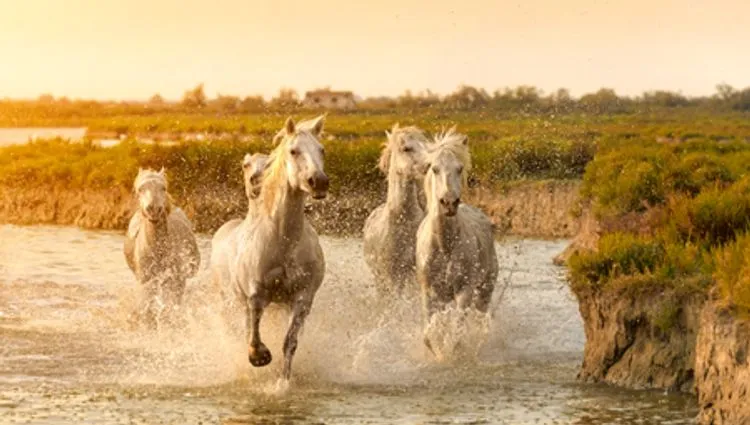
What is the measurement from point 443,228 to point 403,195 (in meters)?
1.73

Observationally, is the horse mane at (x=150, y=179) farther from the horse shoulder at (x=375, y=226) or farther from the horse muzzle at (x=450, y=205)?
the horse muzzle at (x=450, y=205)

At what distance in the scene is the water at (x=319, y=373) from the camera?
1331 centimetres

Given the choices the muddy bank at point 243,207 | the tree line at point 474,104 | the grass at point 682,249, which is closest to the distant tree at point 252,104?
the tree line at point 474,104

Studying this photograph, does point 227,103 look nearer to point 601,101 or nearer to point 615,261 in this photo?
point 601,101

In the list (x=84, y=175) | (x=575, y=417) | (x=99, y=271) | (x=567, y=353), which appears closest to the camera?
(x=575, y=417)

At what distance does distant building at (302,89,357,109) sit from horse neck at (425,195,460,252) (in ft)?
274

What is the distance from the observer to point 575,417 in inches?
518

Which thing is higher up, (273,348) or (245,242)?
(245,242)

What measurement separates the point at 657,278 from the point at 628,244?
0.91 metres

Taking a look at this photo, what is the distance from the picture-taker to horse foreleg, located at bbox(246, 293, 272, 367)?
45.3 feet

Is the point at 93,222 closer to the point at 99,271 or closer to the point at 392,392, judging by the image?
the point at 99,271

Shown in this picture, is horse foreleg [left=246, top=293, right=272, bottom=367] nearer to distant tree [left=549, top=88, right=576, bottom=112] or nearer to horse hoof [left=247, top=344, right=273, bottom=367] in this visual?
horse hoof [left=247, top=344, right=273, bottom=367]

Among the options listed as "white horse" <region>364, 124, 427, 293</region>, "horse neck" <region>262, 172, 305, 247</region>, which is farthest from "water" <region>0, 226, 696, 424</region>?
"horse neck" <region>262, 172, 305, 247</region>

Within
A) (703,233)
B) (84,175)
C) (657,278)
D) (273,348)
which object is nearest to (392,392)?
(273,348)
